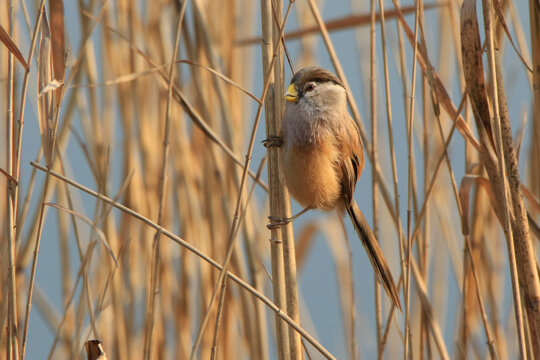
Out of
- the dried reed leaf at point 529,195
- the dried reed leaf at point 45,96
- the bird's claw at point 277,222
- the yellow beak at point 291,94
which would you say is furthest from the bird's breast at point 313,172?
the dried reed leaf at point 45,96

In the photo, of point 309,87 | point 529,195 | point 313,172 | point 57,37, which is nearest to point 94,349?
point 57,37

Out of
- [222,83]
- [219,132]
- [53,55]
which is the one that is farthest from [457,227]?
[53,55]

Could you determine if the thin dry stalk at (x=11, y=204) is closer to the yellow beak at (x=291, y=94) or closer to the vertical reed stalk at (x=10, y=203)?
the vertical reed stalk at (x=10, y=203)

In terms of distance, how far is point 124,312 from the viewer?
2.06 metres

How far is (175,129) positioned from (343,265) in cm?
110

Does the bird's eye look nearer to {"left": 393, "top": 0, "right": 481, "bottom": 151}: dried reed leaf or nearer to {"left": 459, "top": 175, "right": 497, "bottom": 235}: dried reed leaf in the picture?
{"left": 393, "top": 0, "right": 481, "bottom": 151}: dried reed leaf

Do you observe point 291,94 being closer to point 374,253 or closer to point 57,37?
point 374,253

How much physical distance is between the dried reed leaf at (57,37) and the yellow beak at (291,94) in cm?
59

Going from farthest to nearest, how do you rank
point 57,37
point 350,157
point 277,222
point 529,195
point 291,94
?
point 350,157, point 291,94, point 529,195, point 277,222, point 57,37

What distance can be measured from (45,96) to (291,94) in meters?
0.66

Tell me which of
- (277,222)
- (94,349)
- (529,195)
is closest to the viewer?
(94,349)

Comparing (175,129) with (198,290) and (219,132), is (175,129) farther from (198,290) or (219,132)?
(198,290)

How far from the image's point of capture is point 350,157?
1.82 m

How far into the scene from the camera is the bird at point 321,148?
1634 mm
